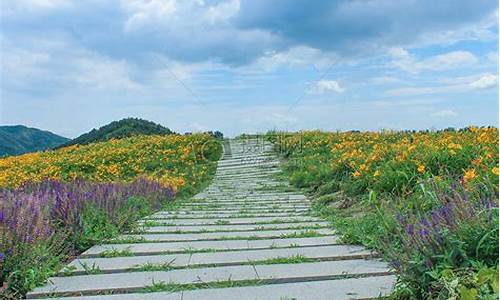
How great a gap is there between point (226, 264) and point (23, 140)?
801 inches

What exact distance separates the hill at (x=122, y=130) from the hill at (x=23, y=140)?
886 mm

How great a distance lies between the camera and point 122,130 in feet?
76.4

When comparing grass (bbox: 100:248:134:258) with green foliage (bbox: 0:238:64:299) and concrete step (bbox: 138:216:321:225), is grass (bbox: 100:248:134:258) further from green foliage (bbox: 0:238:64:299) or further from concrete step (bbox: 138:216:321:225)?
concrete step (bbox: 138:216:321:225)

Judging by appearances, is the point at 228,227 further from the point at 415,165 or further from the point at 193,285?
the point at 415,165

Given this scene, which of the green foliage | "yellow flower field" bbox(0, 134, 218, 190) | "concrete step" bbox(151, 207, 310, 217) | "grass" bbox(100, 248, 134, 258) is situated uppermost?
"yellow flower field" bbox(0, 134, 218, 190)

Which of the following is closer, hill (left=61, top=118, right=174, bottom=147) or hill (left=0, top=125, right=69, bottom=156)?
hill (left=0, top=125, right=69, bottom=156)

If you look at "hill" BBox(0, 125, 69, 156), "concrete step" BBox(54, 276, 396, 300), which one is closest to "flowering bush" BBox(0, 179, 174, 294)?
"concrete step" BBox(54, 276, 396, 300)

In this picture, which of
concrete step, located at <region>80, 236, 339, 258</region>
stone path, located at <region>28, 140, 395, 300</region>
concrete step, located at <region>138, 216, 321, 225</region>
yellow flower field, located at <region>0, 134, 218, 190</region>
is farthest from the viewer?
yellow flower field, located at <region>0, 134, 218, 190</region>

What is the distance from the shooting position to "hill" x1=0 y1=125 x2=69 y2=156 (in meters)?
19.5

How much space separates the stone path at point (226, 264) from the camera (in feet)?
10.2

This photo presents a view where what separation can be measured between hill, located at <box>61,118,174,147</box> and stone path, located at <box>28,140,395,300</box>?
17655mm

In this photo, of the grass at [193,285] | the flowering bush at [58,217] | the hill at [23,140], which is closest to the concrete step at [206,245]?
the flowering bush at [58,217]

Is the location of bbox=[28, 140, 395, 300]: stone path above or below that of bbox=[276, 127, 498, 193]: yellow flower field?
below

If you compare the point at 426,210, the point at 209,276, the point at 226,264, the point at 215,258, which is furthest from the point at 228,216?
the point at 209,276
